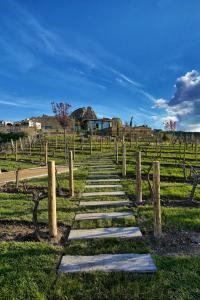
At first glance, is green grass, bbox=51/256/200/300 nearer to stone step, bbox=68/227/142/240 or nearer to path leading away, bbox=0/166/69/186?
stone step, bbox=68/227/142/240

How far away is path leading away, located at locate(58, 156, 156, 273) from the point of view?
4.37 meters

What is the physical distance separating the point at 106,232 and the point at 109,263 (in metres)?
1.40

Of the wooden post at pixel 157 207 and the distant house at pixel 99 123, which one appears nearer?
the wooden post at pixel 157 207

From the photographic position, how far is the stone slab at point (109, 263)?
169 inches

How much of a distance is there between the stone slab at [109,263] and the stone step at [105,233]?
34.2 inches

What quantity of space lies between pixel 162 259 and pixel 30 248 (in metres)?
2.05

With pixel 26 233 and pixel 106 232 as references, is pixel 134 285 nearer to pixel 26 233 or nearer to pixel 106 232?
pixel 106 232

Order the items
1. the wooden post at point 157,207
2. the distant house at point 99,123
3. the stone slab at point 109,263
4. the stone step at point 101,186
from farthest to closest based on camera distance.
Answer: the distant house at point 99,123 < the stone step at point 101,186 < the wooden post at point 157,207 < the stone slab at point 109,263

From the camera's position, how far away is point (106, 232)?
5875mm

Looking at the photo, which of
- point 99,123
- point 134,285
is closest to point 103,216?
point 134,285

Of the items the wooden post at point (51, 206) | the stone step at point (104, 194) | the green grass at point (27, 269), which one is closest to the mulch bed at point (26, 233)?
the wooden post at point (51, 206)

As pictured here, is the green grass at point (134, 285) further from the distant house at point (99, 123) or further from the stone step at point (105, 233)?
the distant house at point (99, 123)

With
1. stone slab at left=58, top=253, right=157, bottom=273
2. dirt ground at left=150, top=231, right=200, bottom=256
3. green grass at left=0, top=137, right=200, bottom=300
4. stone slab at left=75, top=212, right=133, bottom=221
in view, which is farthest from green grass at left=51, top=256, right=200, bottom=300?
stone slab at left=75, top=212, right=133, bottom=221

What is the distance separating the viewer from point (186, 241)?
559cm
